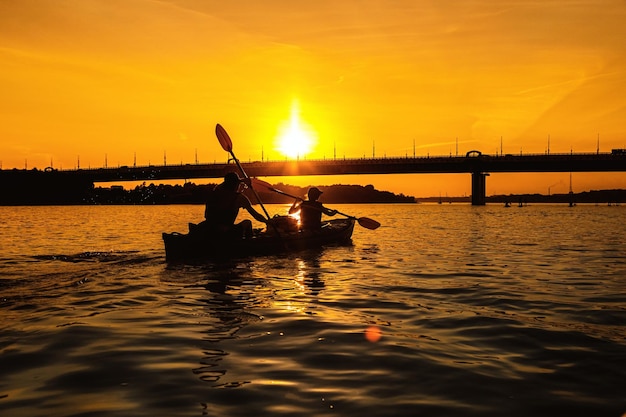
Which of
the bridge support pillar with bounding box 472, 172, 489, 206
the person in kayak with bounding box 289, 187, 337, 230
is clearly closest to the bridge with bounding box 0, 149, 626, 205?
the bridge support pillar with bounding box 472, 172, 489, 206

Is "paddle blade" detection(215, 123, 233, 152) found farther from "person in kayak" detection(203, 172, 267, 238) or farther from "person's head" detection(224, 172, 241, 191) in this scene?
"person's head" detection(224, 172, 241, 191)

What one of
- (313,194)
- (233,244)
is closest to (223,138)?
(313,194)

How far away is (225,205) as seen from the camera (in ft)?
48.3

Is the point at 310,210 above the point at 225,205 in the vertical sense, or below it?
below

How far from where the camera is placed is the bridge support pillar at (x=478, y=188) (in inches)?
4630

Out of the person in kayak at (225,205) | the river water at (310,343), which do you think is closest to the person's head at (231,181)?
the person in kayak at (225,205)

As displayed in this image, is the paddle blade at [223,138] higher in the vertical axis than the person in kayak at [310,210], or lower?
higher

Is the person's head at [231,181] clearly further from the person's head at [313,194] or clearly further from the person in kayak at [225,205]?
the person's head at [313,194]

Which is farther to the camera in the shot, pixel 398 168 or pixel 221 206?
pixel 398 168

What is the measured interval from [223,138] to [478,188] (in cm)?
10843

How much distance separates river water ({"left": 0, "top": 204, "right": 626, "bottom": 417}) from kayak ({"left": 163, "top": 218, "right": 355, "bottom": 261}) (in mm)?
1457

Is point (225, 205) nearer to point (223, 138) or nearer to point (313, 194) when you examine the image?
point (223, 138)

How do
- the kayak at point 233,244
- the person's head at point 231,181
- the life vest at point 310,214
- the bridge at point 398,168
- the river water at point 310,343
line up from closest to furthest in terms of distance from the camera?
the river water at point 310,343 → the person's head at point 231,181 → the kayak at point 233,244 → the life vest at point 310,214 → the bridge at point 398,168

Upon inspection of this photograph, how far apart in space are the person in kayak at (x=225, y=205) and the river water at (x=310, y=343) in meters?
1.88
